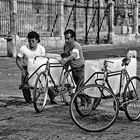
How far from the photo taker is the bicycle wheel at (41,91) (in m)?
8.15

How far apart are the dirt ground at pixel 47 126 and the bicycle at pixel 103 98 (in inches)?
6.0

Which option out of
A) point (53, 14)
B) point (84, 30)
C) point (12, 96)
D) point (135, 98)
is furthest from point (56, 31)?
point (135, 98)

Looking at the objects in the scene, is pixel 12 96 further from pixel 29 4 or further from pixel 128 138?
pixel 29 4

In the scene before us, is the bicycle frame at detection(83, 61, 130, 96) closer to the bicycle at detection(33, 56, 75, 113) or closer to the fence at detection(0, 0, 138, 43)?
the bicycle at detection(33, 56, 75, 113)

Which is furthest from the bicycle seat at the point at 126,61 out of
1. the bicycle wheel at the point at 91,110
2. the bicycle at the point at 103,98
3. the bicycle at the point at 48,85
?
the bicycle at the point at 48,85

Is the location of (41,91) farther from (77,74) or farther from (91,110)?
(91,110)

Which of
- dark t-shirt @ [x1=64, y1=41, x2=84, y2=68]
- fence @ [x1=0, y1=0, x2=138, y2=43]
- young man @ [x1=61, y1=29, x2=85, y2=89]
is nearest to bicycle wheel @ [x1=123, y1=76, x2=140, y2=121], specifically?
young man @ [x1=61, y1=29, x2=85, y2=89]

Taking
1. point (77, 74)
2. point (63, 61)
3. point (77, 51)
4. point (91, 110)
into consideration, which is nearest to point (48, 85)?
point (63, 61)

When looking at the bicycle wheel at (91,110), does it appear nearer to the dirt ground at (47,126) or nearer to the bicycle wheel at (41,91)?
the dirt ground at (47,126)

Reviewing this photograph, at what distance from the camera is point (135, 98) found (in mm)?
7453

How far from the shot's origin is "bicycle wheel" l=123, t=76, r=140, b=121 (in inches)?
282

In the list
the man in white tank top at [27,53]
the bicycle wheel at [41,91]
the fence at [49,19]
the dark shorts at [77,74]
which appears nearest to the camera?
the bicycle wheel at [41,91]

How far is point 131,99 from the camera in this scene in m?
7.41

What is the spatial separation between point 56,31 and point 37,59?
25.6 meters
